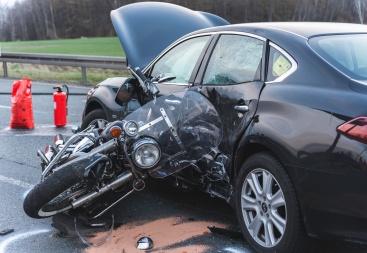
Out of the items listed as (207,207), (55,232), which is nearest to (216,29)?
(207,207)

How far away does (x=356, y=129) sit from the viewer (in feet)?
10.5

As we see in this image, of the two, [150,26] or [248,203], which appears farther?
[150,26]

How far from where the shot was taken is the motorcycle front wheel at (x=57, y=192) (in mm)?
4164

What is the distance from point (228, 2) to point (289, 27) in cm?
1613

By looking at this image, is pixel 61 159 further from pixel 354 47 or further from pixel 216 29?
pixel 354 47

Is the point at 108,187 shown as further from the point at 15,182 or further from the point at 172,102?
the point at 15,182

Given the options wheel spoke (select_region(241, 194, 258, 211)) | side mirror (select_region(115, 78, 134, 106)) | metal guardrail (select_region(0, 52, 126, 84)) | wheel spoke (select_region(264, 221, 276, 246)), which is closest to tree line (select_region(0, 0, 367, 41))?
metal guardrail (select_region(0, 52, 126, 84))

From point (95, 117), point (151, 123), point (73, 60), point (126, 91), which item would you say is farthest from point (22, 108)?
point (73, 60)

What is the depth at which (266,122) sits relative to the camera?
→ 3.80m

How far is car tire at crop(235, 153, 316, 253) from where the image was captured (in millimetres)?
3590

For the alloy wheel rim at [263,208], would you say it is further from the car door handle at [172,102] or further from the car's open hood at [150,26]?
the car's open hood at [150,26]

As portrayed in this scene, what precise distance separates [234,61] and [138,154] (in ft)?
3.75

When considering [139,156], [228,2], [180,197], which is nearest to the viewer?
[139,156]

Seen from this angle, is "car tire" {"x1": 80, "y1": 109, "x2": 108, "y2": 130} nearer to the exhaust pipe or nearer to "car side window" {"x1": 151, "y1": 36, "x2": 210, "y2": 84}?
"car side window" {"x1": 151, "y1": 36, "x2": 210, "y2": 84}
